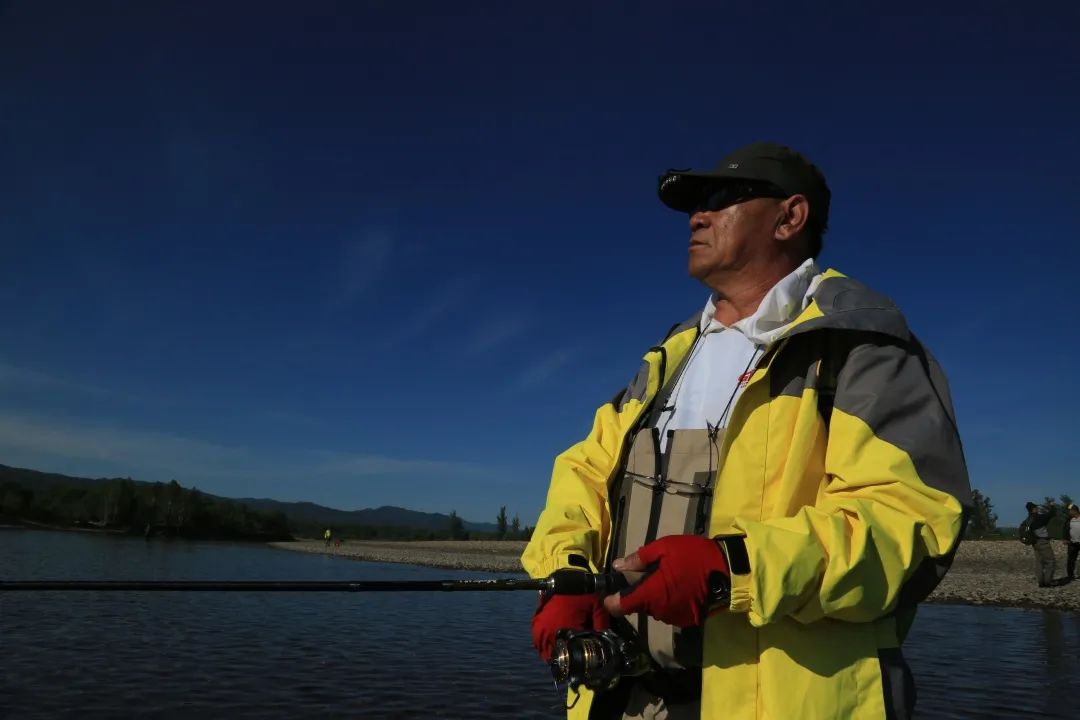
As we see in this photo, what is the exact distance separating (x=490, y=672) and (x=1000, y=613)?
43.9 ft

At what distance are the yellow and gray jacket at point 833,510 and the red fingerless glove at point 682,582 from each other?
0.30 ft

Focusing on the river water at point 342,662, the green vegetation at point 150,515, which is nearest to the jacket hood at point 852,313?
the river water at point 342,662

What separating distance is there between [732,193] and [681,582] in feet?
6.02

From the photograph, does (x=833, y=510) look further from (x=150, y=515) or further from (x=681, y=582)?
(x=150, y=515)

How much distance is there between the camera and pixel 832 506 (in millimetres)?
2244

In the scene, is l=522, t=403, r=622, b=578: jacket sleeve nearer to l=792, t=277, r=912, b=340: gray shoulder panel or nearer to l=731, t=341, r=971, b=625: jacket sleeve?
l=731, t=341, r=971, b=625: jacket sleeve

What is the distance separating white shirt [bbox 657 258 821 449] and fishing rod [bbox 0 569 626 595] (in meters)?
0.74

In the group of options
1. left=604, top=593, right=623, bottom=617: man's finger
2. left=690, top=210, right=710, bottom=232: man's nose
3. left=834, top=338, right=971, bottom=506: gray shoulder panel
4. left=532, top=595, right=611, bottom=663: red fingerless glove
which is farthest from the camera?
left=690, top=210, right=710, bottom=232: man's nose

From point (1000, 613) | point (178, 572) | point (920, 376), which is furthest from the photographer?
point (178, 572)

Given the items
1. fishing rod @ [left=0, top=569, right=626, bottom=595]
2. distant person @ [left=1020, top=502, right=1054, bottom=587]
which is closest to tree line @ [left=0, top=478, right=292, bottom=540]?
distant person @ [left=1020, top=502, right=1054, bottom=587]

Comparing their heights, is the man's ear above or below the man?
above

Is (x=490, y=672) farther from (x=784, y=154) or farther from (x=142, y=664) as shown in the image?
(x=784, y=154)

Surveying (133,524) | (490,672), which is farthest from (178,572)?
(133,524)

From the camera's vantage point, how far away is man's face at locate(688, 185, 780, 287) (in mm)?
3164
